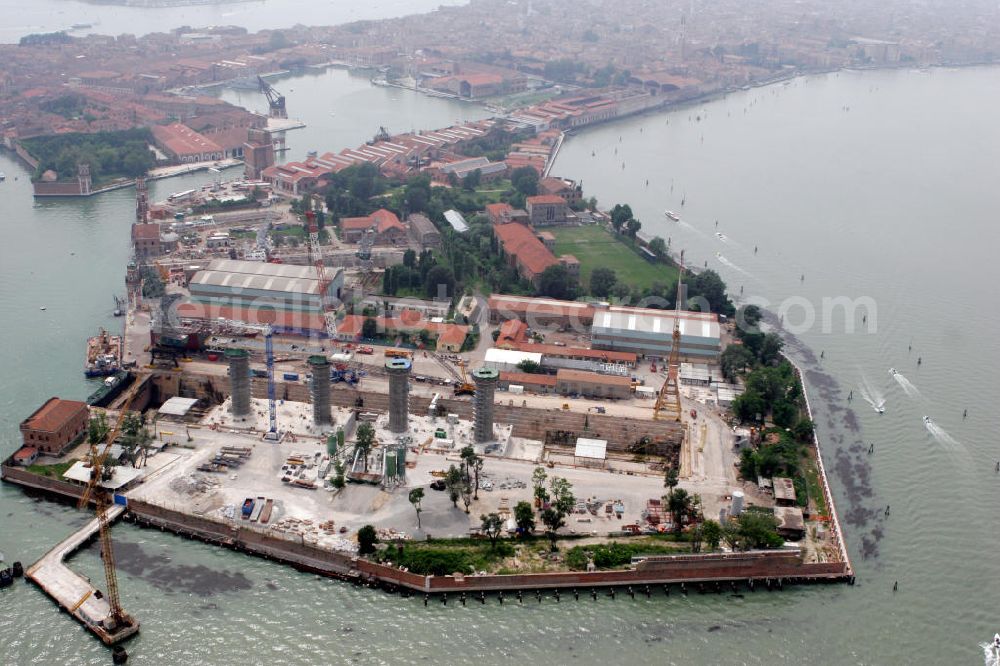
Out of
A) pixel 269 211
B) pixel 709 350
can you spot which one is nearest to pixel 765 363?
pixel 709 350

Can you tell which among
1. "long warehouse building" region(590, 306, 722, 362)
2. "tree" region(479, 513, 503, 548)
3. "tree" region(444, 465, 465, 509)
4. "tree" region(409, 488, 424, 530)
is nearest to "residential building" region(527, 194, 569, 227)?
"long warehouse building" region(590, 306, 722, 362)

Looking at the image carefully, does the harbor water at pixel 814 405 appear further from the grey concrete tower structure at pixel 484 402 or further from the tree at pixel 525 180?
the grey concrete tower structure at pixel 484 402

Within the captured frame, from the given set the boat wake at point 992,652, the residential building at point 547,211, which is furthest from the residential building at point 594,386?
the residential building at point 547,211

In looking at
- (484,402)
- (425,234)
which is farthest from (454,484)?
(425,234)

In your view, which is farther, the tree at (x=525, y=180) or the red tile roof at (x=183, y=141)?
the red tile roof at (x=183, y=141)

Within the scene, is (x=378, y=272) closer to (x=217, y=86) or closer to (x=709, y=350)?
(x=709, y=350)

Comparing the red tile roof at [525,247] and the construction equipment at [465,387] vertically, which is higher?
the red tile roof at [525,247]
